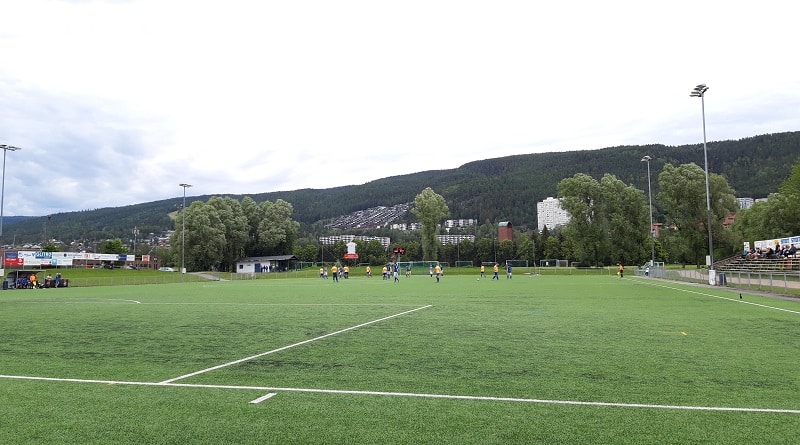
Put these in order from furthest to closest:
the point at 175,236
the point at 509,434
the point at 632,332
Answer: the point at 175,236 < the point at 632,332 < the point at 509,434

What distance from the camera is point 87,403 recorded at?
6.09 m

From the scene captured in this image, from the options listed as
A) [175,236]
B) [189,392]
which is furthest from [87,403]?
[175,236]

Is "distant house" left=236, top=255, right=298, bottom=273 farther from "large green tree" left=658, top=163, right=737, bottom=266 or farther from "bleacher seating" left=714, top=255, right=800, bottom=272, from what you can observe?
"bleacher seating" left=714, top=255, right=800, bottom=272

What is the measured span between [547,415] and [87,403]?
16.1 ft

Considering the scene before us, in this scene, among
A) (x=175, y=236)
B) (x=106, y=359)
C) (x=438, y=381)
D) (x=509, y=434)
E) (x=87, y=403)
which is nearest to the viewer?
(x=509, y=434)

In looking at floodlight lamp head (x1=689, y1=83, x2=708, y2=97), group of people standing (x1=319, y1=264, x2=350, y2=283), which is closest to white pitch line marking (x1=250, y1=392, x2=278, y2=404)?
floodlight lamp head (x1=689, y1=83, x2=708, y2=97)

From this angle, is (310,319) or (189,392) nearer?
(189,392)

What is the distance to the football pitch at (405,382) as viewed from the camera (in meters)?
5.03

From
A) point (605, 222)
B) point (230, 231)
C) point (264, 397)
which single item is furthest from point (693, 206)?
point (264, 397)

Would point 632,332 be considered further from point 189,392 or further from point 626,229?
point 626,229

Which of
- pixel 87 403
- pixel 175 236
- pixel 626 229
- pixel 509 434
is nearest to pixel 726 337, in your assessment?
pixel 509 434

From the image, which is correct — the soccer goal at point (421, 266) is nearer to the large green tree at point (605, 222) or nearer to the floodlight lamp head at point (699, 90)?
the large green tree at point (605, 222)

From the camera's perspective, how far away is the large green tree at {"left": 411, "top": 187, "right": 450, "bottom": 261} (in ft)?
313

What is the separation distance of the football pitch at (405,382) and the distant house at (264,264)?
79.0 metres
